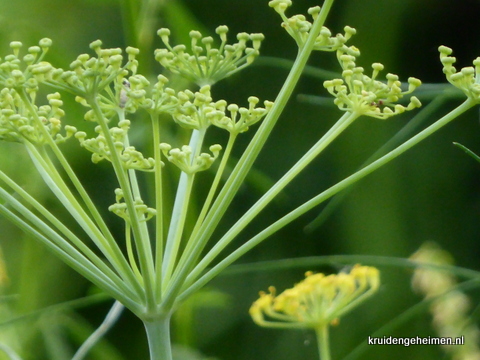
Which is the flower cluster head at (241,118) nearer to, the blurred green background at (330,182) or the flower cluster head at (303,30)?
the flower cluster head at (303,30)

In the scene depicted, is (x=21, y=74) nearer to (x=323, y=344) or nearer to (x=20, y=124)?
(x=20, y=124)

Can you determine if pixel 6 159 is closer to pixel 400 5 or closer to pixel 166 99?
pixel 166 99

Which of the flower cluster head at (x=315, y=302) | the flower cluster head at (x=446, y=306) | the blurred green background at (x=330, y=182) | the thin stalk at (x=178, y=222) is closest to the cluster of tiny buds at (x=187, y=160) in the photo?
the thin stalk at (x=178, y=222)

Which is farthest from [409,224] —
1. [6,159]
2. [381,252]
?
[6,159]

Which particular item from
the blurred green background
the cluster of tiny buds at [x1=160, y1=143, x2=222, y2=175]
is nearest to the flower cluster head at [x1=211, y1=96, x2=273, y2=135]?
the cluster of tiny buds at [x1=160, y1=143, x2=222, y2=175]

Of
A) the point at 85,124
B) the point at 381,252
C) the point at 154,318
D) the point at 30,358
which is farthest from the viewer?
the point at 381,252

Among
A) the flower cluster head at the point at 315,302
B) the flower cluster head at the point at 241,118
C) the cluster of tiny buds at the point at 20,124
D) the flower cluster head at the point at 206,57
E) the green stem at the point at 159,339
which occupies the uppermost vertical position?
the flower cluster head at the point at 206,57
